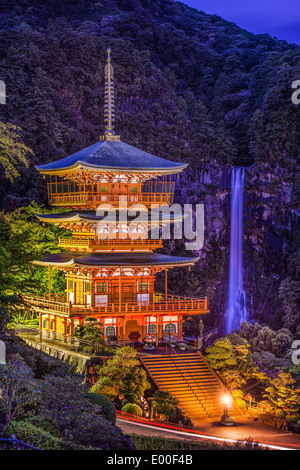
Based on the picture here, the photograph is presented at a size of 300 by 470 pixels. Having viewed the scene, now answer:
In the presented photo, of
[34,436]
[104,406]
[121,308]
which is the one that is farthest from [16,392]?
[121,308]

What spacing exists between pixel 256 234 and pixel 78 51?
27.9m

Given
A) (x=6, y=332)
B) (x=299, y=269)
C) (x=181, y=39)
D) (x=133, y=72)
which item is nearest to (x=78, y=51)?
(x=133, y=72)

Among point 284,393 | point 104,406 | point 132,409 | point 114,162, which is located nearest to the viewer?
point 104,406

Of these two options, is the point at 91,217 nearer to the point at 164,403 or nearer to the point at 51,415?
the point at 164,403

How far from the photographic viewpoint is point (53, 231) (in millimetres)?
39312

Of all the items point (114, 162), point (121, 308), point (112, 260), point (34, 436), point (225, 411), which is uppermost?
point (114, 162)

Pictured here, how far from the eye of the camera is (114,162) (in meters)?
31.5

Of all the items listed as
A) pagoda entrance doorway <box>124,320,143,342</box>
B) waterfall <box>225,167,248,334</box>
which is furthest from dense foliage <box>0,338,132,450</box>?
waterfall <box>225,167,248,334</box>

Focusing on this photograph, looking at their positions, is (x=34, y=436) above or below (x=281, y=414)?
above

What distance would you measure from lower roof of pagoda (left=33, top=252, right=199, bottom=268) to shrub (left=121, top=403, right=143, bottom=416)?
26.0 feet

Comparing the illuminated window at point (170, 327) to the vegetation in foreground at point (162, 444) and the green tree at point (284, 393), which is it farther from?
the vegetation in foreground at point (162, 444)

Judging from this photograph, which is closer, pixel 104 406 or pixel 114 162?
pixel 104 406

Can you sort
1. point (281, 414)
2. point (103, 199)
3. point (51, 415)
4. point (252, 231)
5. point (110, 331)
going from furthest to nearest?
point (252, 231) → point (103, 199) → point (110, 331) → point (281, 414) → point (51, 415)

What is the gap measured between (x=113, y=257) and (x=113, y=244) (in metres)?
1.10
